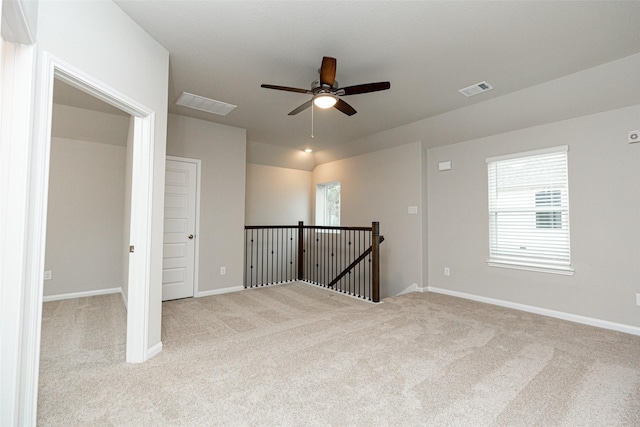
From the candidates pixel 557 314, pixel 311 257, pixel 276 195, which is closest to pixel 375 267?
pixel 557 314

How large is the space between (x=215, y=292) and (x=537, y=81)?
5101 mm

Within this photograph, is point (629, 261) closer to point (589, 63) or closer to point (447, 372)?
point (589, 63)

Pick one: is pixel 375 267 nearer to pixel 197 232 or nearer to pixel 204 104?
pixel 197 232

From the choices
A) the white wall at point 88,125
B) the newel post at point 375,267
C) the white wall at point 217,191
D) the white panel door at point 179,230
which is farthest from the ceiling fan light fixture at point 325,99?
the white wall at point 88,125

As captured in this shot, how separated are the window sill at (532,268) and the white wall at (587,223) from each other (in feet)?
0.18

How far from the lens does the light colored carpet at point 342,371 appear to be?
179 centimetres

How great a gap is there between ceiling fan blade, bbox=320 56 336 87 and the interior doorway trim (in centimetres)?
153

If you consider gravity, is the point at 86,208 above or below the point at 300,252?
above

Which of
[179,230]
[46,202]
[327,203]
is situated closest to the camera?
[46,202]

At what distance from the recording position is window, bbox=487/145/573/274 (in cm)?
371

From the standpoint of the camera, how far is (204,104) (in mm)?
4004

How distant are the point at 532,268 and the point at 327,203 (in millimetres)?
4420

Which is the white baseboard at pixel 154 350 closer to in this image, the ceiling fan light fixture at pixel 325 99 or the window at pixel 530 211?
the ceiling fan light fixture at pixel 325 99

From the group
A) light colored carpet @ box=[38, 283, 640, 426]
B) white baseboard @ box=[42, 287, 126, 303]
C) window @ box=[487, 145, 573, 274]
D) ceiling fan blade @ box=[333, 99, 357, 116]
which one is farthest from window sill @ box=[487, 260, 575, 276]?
white baseboard @ box=[42, 287, 126, 303]
